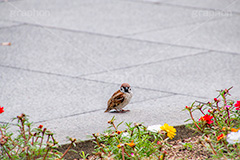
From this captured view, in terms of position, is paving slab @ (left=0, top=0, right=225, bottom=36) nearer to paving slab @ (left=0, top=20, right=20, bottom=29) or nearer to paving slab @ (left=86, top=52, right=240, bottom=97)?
paving slab @ (left=0, top=20, right=20, bottom=29)

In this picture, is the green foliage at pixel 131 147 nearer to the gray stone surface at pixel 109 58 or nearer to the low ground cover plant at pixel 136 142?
the low ground cover plant at pixel 136 142

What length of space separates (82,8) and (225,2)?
3.84 metres

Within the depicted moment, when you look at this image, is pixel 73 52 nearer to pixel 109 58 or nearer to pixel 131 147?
pixel 109 58

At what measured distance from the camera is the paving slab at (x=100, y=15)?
8828mm

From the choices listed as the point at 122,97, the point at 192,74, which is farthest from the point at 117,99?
the point at 192,74

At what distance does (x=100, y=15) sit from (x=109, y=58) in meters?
2.67

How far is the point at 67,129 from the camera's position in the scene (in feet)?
14.8

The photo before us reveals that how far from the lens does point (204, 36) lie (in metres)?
8.21

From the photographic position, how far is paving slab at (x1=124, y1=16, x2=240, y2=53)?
776cm

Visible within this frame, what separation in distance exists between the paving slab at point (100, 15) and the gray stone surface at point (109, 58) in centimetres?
2

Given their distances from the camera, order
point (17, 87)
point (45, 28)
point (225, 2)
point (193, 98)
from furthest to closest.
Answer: point (225, 2)
point (45, 28)
point (17, 87)
point (193, 98)

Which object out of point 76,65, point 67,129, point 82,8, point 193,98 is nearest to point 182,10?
point 82,8

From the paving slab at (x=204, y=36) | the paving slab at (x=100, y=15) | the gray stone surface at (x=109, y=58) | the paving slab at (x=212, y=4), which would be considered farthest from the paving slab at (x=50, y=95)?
the paving slab at (x=212, y=4)

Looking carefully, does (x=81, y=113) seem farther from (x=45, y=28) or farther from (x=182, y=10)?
(x=182, y=10)
